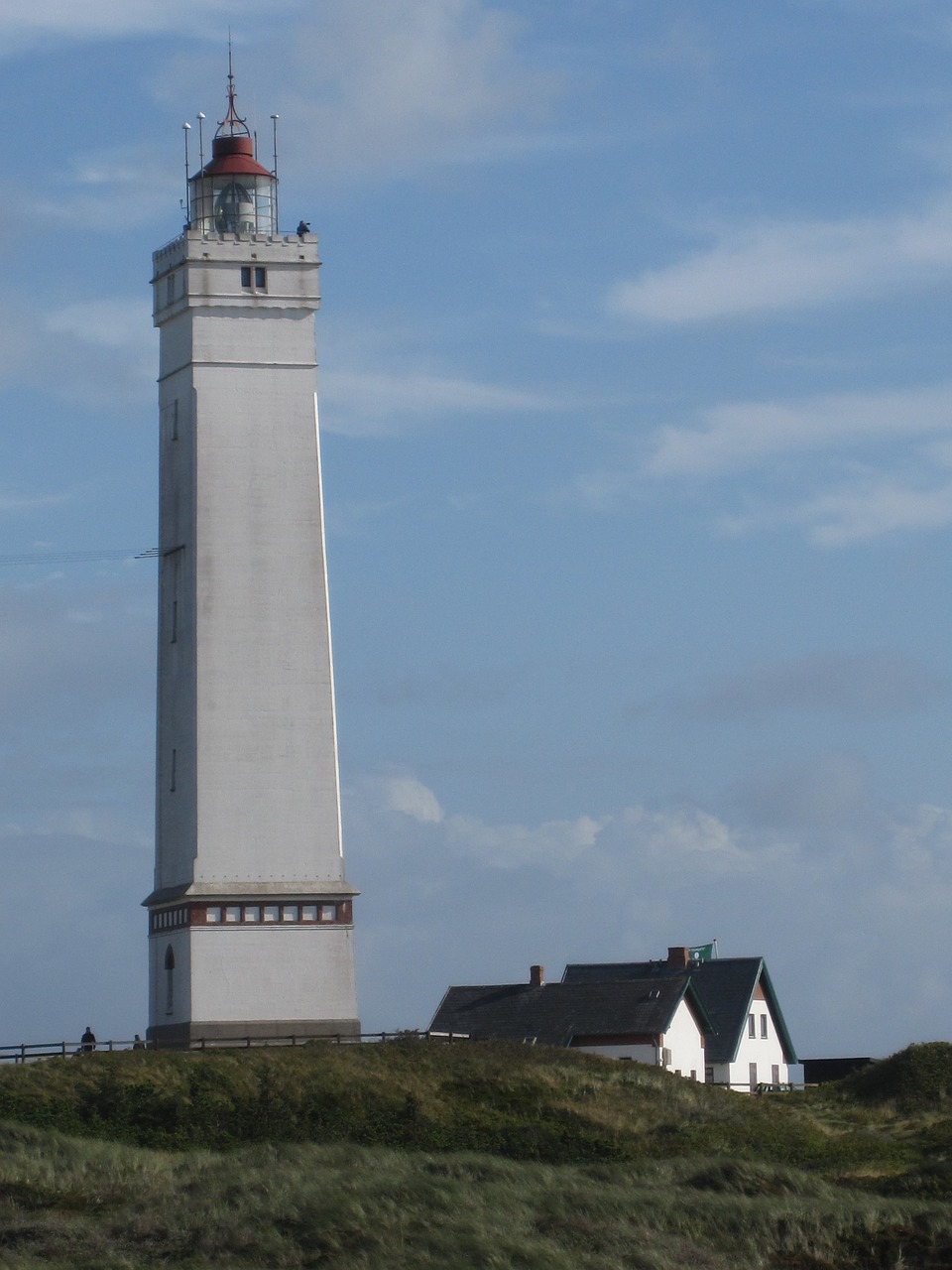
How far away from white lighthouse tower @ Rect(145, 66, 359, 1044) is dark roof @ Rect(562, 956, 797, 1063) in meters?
17.4

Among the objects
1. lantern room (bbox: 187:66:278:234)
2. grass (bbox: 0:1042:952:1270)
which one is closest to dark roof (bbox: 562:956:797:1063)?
grass (bbox: 0:1042:952:1270)

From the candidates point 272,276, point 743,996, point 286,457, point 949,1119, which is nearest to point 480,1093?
point 949,1119

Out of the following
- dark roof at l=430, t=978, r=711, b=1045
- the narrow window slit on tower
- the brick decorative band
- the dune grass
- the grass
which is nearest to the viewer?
the dune grass

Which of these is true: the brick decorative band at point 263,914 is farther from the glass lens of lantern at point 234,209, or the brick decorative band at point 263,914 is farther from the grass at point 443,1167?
the glass lens of lantern at point 234,209

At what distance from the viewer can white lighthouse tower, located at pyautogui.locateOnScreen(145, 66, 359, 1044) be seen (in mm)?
48750

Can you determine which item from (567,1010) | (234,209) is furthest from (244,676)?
(567,1010)

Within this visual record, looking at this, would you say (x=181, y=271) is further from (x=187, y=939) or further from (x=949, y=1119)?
(x=949, y=1119)

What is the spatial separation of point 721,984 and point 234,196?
28.8 metres

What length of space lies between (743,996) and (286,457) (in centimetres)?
2523

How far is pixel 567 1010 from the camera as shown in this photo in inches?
2493

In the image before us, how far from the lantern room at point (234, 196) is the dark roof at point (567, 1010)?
22.8 m

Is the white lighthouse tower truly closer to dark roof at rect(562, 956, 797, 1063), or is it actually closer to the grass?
the grass

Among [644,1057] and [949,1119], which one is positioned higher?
[644,1057]

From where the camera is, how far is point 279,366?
5075 centimetres
